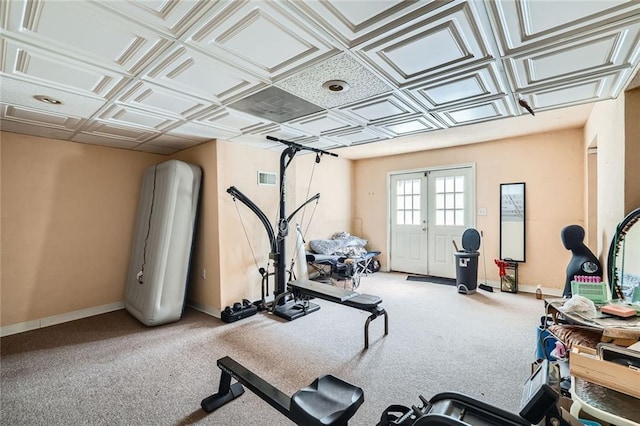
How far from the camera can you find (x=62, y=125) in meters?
3.08

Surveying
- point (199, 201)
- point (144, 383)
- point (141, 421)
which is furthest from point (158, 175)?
point (141, 421)

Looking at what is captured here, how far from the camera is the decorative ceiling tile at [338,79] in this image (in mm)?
1891

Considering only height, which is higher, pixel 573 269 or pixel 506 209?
pixel 506 209

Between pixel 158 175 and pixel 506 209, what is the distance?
17.4 ft

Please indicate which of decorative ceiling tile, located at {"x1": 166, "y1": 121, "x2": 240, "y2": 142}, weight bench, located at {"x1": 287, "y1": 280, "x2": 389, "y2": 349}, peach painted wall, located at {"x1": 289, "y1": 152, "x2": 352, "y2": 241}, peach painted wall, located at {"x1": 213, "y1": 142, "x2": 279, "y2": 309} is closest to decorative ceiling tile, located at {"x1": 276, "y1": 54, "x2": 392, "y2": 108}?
decorative ceiling tile, located at {"x1": 166, "y1": 121, "x2": 240, "y2": 142}

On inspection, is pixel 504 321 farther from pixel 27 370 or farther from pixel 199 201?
pixel 27 370

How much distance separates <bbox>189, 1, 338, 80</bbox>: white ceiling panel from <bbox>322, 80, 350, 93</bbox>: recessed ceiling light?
0.32 meters

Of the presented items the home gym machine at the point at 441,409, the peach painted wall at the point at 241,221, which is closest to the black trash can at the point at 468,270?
the peach painted wall at the point at 241,221

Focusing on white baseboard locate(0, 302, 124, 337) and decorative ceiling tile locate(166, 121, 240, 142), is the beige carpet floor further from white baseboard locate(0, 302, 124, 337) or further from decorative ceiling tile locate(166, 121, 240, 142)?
decorative ceiling tile locate(166, 121, 240, 142)

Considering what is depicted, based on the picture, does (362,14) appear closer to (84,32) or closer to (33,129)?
(84,32)

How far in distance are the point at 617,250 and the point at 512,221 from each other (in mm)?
2808

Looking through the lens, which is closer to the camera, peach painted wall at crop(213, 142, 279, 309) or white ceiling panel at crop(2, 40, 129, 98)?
white ceiling panel at crop(2, 40, 129, 98)

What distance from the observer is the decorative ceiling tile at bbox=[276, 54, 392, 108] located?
189 cm

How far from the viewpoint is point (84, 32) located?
5.04 ft
